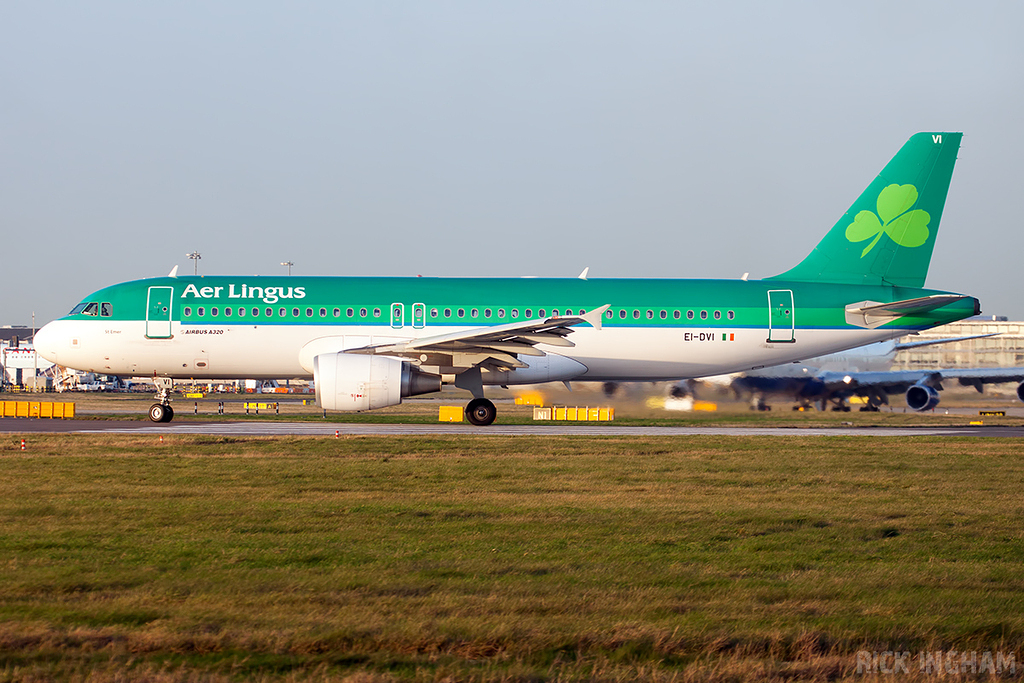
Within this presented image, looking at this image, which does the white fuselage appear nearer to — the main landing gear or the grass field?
the main landing gear

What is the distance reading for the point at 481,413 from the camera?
2500cm

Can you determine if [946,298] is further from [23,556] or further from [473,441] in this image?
[23,556]

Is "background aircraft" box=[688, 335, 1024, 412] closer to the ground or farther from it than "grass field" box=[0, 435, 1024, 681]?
farther from it

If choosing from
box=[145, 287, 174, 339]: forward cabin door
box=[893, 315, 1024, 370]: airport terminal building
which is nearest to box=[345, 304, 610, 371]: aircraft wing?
box=[145, 287, 174, 339]: forward cabin door

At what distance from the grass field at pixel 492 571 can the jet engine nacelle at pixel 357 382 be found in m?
7.64

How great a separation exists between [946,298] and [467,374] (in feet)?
42.1

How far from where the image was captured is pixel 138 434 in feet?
66.9

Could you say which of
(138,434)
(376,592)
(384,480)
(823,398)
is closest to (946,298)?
(823,398)

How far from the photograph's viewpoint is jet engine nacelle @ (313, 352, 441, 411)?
22.0 meters

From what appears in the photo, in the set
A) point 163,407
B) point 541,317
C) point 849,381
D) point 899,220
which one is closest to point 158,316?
point 163,407

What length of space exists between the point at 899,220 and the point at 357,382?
16.0 meters

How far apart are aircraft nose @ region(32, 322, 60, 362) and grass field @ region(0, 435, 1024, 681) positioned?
12.0m

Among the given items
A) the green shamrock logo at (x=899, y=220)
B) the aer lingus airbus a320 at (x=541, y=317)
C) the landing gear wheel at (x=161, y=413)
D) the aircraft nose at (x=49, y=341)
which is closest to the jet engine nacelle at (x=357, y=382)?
A: the aer lingus airbus a320 at (x=541, y=317)

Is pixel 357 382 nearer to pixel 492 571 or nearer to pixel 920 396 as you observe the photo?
pixel 492 571
